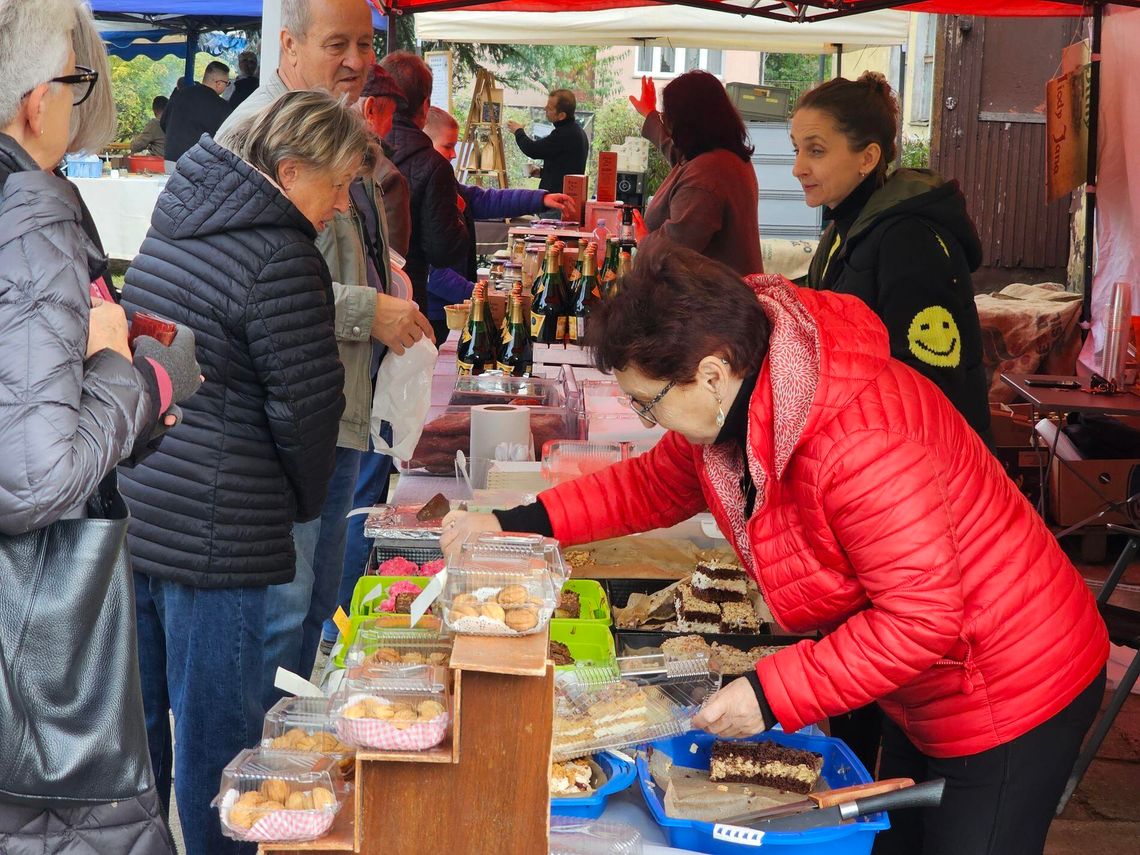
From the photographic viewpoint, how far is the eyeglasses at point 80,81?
1703 mm

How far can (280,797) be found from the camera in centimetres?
149

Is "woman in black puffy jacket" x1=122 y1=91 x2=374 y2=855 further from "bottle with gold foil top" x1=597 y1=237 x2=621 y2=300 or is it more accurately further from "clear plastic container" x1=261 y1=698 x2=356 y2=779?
"bottle with gold foil top" x1=597 y1=237 x2=621 y2=300

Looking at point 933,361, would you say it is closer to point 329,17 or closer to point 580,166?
point 329,17

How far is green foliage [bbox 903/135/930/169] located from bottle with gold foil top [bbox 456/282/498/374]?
296 inches

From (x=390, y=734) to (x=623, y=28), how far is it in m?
7.71

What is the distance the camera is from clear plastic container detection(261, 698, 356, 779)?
5.27ft

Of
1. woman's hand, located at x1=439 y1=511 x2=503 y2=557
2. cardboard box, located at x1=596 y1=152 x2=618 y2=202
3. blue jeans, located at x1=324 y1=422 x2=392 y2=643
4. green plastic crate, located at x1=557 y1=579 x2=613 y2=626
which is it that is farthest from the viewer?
cardboard box, located at x1=596 y1=152 x2=618 y2=202

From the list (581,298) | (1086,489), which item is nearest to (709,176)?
(581,298)

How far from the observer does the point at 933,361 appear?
2.90 meters

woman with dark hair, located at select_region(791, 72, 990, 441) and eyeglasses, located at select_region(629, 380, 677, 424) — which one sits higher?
woman with dark hair, located at select_region(791, 72, 990, 441)

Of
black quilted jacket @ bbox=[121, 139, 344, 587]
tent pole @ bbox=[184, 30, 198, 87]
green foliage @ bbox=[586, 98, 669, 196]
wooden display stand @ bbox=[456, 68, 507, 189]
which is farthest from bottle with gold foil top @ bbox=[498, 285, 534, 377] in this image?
green foliage @ bbox=[586, 98, 669, 196]

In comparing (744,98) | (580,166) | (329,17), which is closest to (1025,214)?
(580,166)

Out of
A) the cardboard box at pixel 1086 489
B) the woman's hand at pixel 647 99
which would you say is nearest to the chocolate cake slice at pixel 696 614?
the cardboard box at pixel 1086 489

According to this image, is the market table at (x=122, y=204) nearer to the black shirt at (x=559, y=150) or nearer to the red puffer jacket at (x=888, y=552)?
the black shirt at (x=559, y=150)
